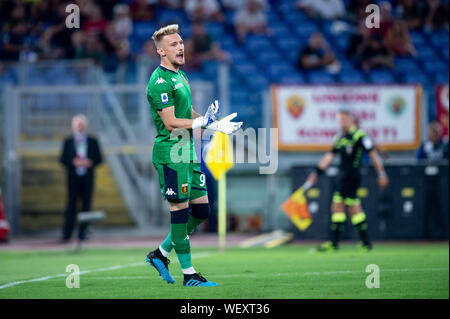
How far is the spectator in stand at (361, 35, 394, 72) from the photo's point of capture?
19453 millimetres

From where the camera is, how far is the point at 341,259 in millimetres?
11406

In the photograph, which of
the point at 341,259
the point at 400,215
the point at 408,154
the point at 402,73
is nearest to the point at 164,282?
the point at 341,259

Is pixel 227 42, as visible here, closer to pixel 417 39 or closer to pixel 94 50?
pixel 94 50

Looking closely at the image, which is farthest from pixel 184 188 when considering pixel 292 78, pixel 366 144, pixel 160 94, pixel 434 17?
pixel 434 17

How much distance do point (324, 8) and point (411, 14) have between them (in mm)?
2198

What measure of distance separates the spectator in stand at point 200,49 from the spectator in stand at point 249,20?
1337 mm

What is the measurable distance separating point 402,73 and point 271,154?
4.03 meters

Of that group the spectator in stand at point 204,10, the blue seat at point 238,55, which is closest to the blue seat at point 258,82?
the blue seat at point 238,55

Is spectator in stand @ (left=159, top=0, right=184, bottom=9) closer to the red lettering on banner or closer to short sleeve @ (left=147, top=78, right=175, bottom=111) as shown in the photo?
the red lettering on banner

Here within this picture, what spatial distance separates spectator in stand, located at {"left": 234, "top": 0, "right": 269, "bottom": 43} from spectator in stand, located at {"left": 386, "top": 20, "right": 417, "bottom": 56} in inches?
123

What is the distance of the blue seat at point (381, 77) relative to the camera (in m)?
19.3

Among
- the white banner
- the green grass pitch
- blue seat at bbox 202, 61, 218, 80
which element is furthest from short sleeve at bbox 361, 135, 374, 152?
blue seat at bbox 202, 61, 218, 80
